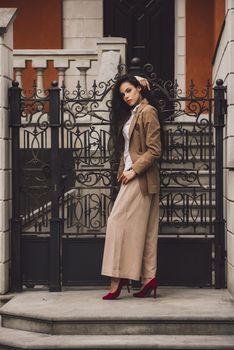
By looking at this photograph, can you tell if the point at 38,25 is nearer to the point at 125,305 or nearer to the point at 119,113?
the point at 119,113

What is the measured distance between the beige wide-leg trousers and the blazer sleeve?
17cm

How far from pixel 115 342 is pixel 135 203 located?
1.52 m

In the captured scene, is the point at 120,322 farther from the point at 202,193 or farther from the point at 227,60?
the point at 227,60

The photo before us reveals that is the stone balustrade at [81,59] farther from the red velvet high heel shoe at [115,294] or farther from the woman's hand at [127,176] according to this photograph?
the red velvet high heel shoe at [115,294]

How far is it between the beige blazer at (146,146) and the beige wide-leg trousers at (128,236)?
0.11 m

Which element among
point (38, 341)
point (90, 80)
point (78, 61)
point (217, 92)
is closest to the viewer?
point (38, 341)

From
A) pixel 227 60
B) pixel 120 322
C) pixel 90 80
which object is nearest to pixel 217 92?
pixel 227 60

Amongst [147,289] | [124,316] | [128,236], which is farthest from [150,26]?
[124,316]

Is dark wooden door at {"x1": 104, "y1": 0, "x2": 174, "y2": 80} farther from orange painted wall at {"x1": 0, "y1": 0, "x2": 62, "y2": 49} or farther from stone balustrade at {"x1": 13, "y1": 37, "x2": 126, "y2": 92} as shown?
stone balustrade at {"x1": 13, "y1": 37, "x2": 126, "y2": 92}

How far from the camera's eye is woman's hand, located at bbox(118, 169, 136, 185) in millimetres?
8594

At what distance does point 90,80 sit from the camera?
49.9 feet

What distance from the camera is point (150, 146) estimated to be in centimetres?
854

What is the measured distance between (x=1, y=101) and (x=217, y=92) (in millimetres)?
2217

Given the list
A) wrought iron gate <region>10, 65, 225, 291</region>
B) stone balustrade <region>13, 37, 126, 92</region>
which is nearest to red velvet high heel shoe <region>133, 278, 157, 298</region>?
wrought iron gate <region>10, 65, 225, 291</region>
